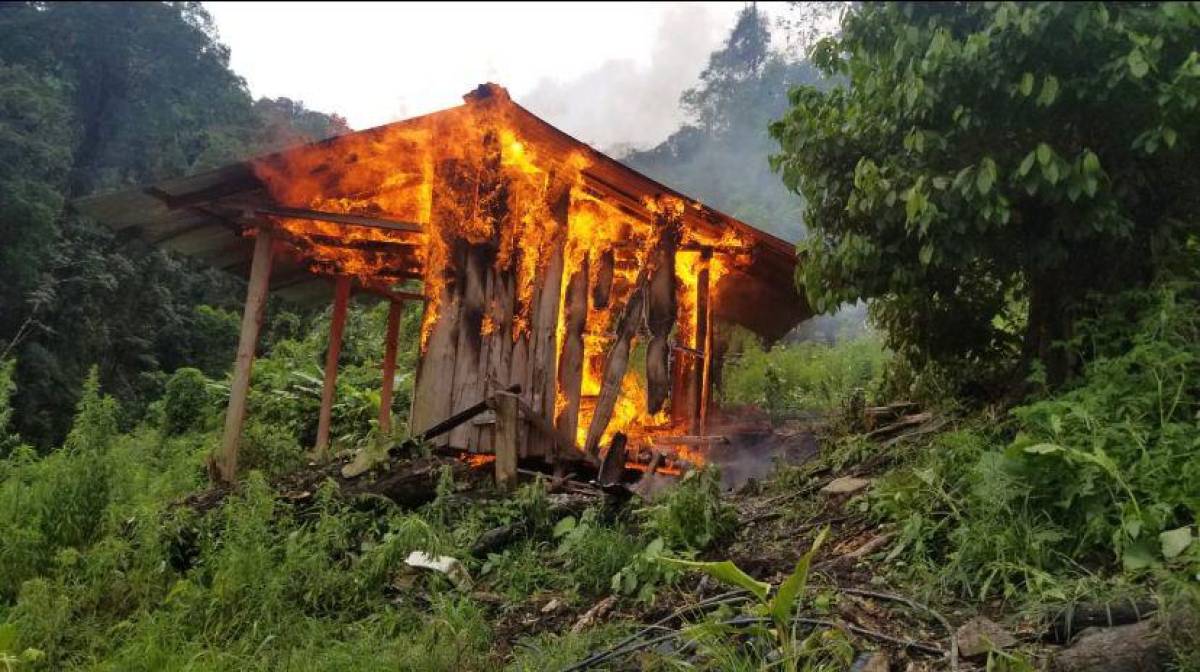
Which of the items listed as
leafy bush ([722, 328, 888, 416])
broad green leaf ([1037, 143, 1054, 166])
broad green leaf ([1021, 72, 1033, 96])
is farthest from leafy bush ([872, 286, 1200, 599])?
leafy bush ([722, 328, 888, 416])

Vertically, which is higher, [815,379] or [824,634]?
[815,379]

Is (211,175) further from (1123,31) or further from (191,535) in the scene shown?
(1123,31)

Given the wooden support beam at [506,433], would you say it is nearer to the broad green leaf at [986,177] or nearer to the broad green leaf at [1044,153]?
the broad green leaf at [986,177]

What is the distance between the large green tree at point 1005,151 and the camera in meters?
5.05

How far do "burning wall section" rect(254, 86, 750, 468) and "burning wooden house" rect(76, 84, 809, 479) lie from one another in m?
0.01

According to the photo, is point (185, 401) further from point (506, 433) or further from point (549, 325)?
point (506, 433)

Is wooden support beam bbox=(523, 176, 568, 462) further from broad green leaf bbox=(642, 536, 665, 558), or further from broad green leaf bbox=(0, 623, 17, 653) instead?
broad green leaf bbox=(0, 623, 17, 653)

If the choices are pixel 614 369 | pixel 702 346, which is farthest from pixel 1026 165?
pixel 702 346

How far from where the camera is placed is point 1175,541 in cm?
Answer: 406

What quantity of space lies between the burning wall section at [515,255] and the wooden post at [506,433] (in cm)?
51

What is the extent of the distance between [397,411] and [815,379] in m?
9.14

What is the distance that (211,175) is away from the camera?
800 centimetres

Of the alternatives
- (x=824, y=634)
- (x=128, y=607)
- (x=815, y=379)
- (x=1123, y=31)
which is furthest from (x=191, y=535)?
(x=815, y=379)

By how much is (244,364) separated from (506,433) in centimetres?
272
